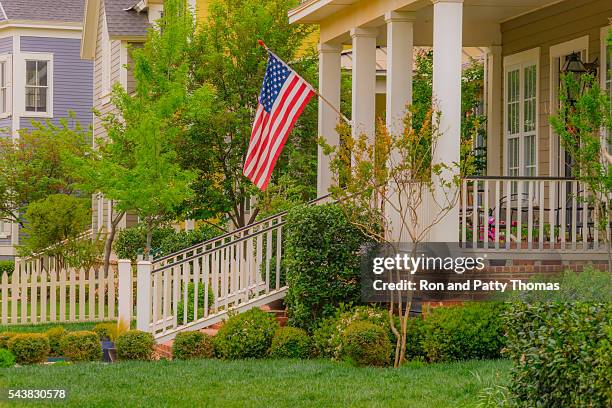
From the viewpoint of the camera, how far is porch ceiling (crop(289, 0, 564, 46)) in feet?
57.8

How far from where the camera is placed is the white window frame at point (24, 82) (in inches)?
1592

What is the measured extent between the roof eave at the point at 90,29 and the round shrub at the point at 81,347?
21.1 m

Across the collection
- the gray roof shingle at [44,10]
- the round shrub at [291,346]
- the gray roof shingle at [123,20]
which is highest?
the gray roof shingle at [44,10]

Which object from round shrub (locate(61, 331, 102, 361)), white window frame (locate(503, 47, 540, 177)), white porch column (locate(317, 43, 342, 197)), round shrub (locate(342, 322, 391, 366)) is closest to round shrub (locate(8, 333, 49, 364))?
round shrub (locate(61, 331, 102, 361))

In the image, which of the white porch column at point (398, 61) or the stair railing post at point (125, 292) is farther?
the stair railing post at point (125, 292)

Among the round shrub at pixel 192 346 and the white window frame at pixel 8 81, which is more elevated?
the white window frame at pixel 8 81

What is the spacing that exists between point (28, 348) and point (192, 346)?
2.09m

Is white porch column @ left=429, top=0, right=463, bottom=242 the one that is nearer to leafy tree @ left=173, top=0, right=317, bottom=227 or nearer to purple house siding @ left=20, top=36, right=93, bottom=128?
leafy tree @ left=173, top=0, right=317, bottom=227

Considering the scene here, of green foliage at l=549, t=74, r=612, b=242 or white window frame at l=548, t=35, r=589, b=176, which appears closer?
green foliage at l=549, t=74, r=612, b=242

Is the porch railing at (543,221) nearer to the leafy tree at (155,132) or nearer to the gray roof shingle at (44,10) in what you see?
the leafy tree at (155,132)

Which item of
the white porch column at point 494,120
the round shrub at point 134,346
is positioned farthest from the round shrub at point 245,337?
the white porch column at point 494,120

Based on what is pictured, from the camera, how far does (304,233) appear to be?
1606 cm

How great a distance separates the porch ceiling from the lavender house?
21.7 meters

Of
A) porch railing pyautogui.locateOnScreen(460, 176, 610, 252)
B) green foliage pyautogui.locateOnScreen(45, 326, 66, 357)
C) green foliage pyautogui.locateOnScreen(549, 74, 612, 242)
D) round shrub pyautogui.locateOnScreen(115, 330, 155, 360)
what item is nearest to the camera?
green foliage pyautogui.locateOnScreen(549, 74, 612, 242)
